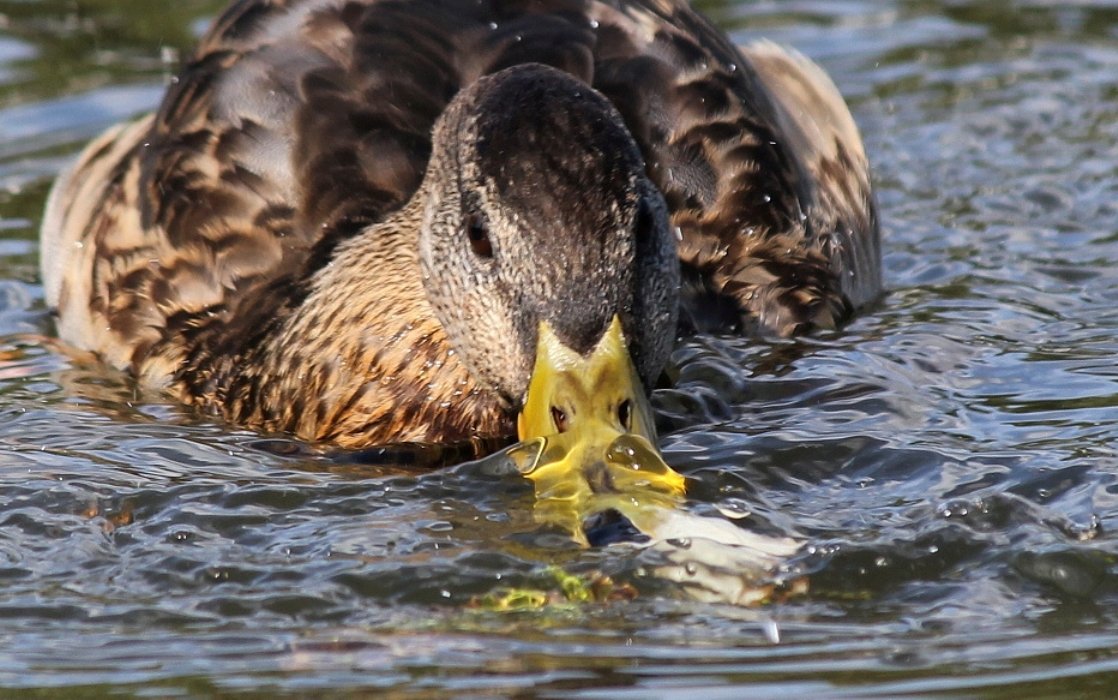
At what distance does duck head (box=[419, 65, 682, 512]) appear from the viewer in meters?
5.99

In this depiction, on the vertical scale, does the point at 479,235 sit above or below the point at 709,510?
above

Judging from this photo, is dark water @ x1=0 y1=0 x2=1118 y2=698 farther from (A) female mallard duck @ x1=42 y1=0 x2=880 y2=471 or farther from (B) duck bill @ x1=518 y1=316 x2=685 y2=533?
(A) female mallard duck @ x1=42 y1=0 x2=880 y2=471

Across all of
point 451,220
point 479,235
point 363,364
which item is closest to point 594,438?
point 479,235

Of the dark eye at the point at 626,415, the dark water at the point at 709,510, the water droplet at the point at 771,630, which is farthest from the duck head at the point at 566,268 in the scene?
the water droplet at the point at 771,630

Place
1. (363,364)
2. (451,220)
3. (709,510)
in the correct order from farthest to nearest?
(363,364) → (451,220) → (709,510)

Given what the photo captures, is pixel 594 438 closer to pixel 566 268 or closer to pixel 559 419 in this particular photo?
pixel 559 419

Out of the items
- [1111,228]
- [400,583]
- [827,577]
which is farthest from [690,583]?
[1111,228]

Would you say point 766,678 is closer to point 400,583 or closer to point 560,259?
point 400,583

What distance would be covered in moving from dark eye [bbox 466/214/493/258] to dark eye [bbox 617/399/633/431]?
0.70m

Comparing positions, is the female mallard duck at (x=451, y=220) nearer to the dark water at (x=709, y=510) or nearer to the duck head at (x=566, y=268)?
the duck head at (x=566, y=268)

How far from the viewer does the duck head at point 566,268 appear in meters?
5.99

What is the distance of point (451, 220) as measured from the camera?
671cm

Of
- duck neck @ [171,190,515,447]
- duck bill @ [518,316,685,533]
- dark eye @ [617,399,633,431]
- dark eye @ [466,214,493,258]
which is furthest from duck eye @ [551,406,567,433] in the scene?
duck neck @ [171,190,515,447]

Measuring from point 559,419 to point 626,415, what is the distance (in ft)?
0.63
